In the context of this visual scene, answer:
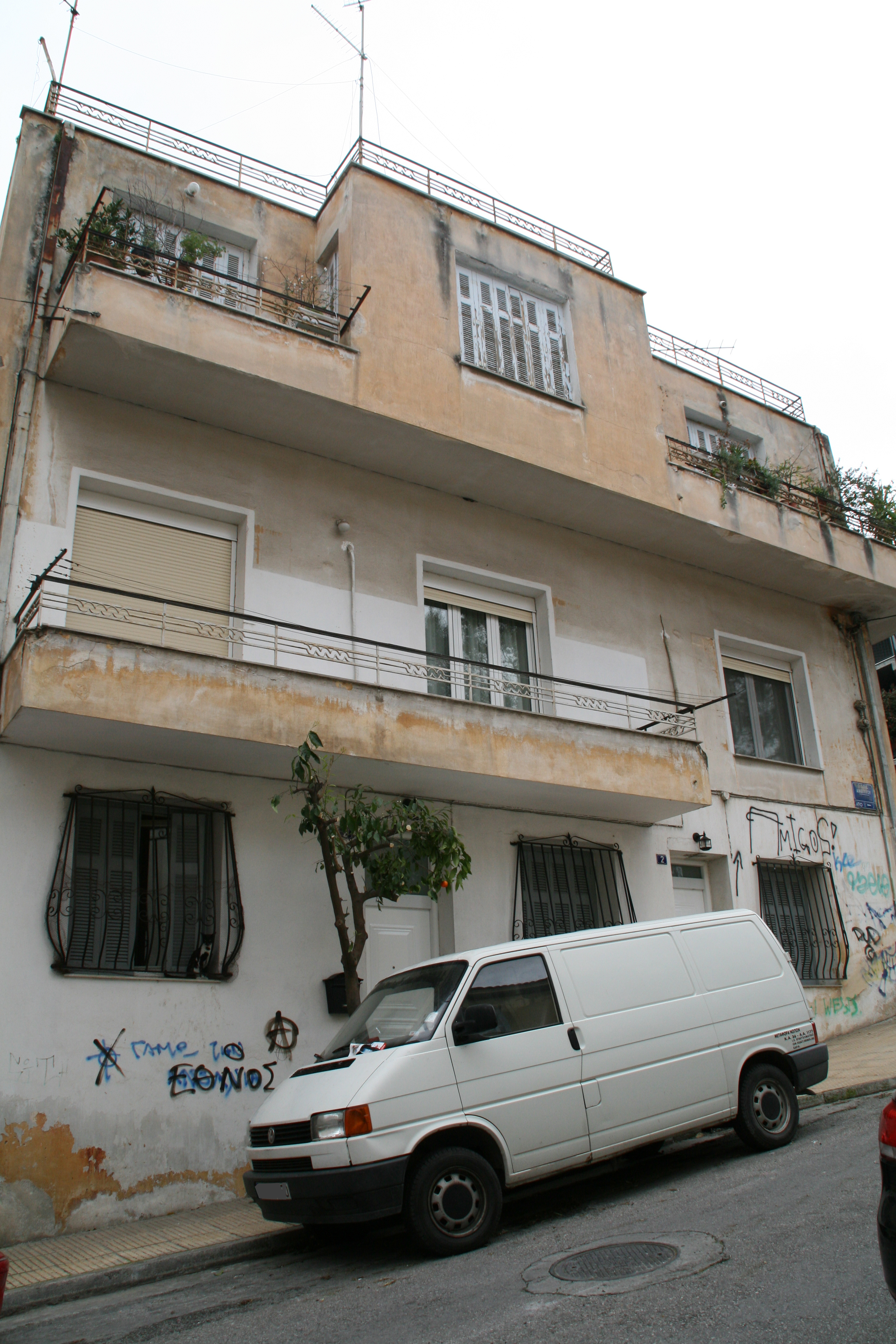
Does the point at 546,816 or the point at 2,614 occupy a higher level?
the point at 2,614

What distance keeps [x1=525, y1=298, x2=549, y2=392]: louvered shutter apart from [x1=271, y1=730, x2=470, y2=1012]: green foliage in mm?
6260

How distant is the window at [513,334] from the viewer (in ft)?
40.7

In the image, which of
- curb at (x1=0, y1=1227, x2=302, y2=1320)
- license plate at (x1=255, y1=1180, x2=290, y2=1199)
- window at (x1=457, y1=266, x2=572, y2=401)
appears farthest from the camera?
window at (x1=457, y1=266, x2=572, y2=401)

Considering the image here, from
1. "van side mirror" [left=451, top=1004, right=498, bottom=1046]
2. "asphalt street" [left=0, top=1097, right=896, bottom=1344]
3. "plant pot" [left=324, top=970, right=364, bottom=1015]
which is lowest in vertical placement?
"asphalt street" [left=0, top=1097, right=896, bottom=1344]

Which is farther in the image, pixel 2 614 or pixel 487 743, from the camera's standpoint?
pixel 487 743

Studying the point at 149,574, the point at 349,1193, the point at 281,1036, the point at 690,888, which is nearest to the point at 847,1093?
the point at 690,888

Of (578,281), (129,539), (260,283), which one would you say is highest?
(578,281)

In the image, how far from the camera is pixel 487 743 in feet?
33.3

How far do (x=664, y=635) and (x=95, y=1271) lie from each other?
992cm

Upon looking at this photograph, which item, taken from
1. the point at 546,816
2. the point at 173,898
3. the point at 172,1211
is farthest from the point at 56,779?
the point at 546,816

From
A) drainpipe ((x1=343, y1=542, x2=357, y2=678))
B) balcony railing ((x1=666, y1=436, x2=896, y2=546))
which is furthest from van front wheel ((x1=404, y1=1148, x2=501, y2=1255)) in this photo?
balcony railing ((x1=666, y1=436, x2=896, y2=546))

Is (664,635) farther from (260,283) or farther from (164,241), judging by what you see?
(164,241)

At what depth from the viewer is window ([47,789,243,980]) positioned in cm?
859

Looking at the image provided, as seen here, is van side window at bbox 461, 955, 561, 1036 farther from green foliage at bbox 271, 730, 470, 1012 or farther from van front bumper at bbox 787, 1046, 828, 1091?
van front bumper at bbox 787, 1046, 828, 1091
